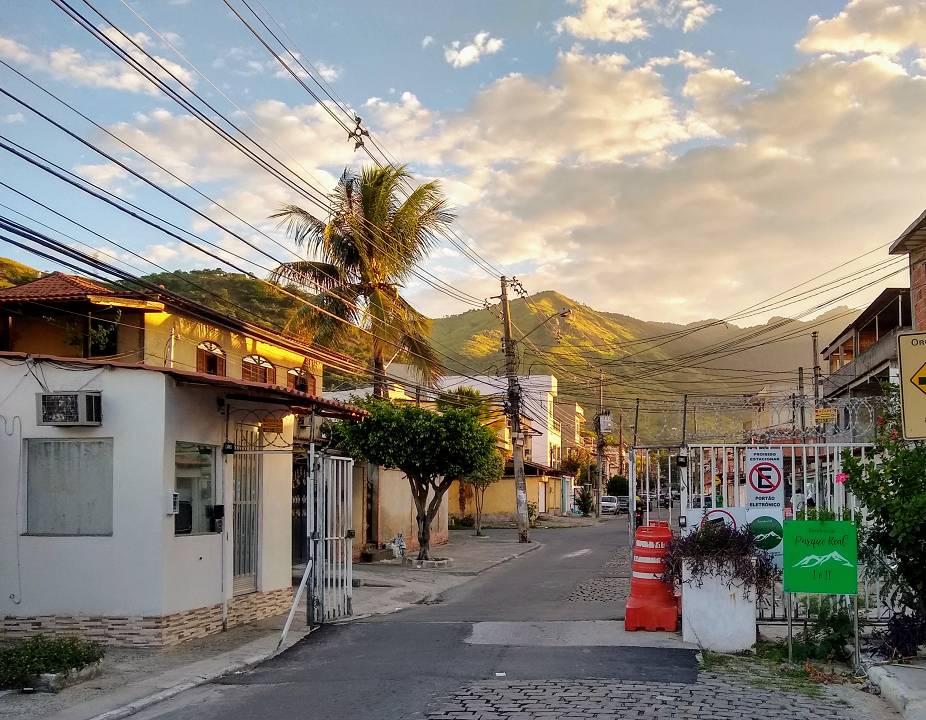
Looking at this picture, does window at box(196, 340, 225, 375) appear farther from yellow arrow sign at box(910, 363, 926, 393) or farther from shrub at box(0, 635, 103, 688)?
yellow arrow sign at box(910, 363, 926, 393)

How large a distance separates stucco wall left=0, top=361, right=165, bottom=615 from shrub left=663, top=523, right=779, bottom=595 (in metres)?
6.46

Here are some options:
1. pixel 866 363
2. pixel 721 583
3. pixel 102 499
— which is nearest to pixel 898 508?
pixel 721 583

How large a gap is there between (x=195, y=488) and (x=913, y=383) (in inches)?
363

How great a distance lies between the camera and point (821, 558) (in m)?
10.4

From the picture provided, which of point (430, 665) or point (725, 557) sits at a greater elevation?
point (725, 557)

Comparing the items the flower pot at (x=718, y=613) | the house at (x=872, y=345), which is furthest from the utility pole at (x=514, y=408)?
the flower pot at (x=718, y=613)

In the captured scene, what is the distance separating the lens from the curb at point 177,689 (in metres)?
8.74

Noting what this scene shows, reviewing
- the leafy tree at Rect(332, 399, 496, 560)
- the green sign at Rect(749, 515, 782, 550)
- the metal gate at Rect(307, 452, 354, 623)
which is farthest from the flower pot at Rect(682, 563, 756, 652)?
the leafy tree at Rect(332, 399, 496, 560)

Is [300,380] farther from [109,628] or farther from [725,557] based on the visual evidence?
[725,557]

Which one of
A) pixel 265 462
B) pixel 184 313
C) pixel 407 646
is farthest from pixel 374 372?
pixel 407 646

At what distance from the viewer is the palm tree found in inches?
1143

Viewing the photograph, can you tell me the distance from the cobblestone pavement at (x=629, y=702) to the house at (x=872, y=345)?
12579 mm

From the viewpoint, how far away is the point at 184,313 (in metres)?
20.2

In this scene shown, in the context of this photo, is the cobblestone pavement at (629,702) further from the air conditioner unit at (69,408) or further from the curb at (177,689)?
the air conditioner unit at (69,408)
